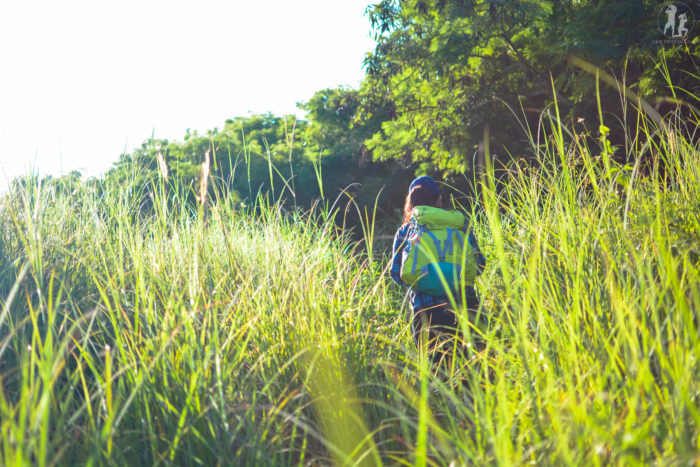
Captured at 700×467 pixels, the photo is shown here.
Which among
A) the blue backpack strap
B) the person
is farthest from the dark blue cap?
the blue backpack strap

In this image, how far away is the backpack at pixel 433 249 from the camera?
2.99 metres

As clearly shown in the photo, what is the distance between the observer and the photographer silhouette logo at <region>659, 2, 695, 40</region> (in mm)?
7215

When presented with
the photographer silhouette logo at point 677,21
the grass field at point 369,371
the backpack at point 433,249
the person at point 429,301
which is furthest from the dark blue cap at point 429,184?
the photographer silhouette logo at point 677,21

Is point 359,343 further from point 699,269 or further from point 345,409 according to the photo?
point 699,269

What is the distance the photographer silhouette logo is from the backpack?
21.2 ft

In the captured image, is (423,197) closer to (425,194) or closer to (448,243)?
(425,194)

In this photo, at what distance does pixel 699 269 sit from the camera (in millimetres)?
1713

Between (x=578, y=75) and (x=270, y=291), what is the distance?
818 cm

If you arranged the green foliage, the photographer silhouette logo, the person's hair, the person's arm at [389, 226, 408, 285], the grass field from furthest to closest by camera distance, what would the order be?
1. the green foliage
2. the photographer silhouette logo
3. the person's hair
4. the person's arm at [389, 226, 408, 285]
5. the grass field

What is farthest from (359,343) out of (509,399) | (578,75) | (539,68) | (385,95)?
(385,95)

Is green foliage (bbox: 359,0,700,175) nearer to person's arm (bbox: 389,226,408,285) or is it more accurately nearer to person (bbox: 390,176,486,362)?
person (bbox: 390,176,486,362)

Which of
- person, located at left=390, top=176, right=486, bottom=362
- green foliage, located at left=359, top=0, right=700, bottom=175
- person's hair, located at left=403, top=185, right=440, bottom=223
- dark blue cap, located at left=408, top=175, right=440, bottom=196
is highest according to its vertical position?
green foliage, located at left=359, top=0, right=700, bottom=175

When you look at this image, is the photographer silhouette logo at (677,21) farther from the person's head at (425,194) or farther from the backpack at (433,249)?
the backpack at (433,249)

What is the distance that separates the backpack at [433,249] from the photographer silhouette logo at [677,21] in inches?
255
